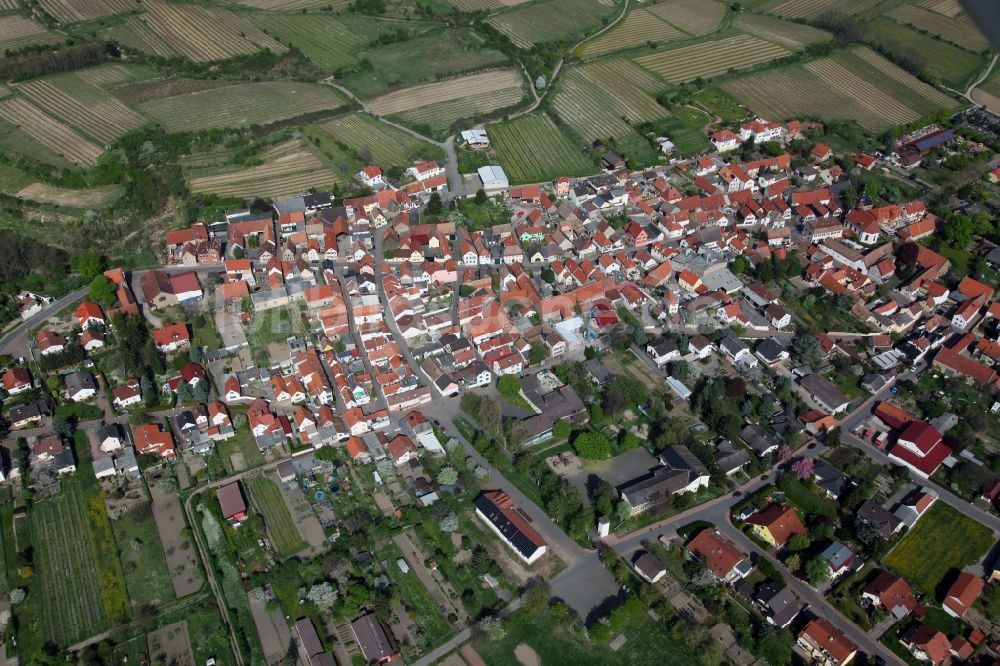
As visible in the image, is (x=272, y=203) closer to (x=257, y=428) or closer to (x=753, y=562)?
(x=257, y=428)

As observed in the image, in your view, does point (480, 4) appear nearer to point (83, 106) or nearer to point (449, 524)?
point (83, 106)

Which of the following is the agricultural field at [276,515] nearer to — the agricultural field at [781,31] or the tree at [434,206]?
the tree at [434,206]

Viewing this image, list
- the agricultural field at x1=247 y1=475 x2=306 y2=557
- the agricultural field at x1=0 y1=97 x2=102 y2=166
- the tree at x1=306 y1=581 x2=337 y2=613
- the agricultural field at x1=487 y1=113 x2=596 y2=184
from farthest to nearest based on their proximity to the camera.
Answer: the agricultural field at x1=0 y1=97 x2=102 y2=166
the agricultural field at x1=487 y1=113 x2=596 y2=184
the agricultural field at x1=247 y1=475 x2=306 y2=557
the tree at x1=306 y1=581 x2=337 y2=613

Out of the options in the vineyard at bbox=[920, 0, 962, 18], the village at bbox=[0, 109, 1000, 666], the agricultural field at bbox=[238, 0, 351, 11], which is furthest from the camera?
the vineyard at bbox=[920, 0, 962, 18]

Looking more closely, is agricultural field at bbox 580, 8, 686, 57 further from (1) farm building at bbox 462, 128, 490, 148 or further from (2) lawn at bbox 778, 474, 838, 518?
(2) lawn at bbox 778, 474, 838, 518

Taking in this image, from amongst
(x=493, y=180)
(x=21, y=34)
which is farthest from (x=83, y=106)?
(x=493, y=180)

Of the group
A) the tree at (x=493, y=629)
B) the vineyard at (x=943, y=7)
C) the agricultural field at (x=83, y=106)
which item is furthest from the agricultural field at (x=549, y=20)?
the tree at (x=493, y=629)

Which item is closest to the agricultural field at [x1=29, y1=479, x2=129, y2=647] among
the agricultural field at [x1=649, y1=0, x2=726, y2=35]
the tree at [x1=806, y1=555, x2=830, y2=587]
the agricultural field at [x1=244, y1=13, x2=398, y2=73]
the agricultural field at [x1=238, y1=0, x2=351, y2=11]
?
the tree at [x1=806, y1=555, x2=830, y2=587]
